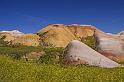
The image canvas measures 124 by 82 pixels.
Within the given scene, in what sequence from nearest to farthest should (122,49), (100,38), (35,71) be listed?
(35,71) → (122,49) → (100,38)

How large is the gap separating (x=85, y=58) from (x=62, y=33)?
7313cm

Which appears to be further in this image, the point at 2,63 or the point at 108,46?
the point at 108,46

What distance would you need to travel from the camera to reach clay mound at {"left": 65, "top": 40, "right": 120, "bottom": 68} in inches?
1354

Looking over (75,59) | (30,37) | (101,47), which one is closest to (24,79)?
(75,59)

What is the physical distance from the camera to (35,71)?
80.2ft

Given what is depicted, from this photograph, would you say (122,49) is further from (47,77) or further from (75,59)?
(47,77)

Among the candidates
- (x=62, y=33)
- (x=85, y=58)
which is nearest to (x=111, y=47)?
(x=85, y=58)

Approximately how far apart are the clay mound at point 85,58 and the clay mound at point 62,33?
2343 inches

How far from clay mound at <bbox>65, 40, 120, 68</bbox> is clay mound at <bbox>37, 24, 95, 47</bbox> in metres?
59.5

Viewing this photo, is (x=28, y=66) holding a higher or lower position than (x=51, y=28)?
lower

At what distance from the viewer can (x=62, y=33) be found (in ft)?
355

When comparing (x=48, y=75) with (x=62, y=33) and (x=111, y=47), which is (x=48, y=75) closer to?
(x=111, y=47)

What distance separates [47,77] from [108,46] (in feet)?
76.6

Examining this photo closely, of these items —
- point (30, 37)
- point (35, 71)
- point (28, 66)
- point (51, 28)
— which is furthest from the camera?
point (51, 28)
